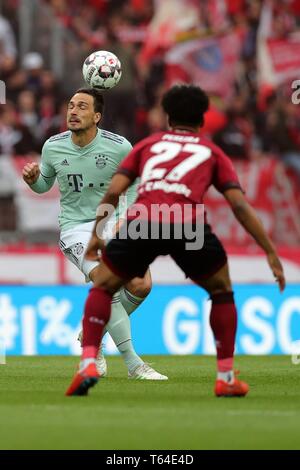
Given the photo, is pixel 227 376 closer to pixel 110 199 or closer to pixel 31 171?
pixel 110 199

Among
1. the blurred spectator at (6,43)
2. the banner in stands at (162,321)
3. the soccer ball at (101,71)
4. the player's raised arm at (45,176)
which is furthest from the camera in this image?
the blurred spectator at (6,43)

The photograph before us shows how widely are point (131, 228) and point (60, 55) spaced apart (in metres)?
11.6

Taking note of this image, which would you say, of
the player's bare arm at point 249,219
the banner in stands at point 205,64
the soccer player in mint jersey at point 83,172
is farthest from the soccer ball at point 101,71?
the banner in stands at point 205,64

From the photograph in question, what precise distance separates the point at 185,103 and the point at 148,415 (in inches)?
81.5

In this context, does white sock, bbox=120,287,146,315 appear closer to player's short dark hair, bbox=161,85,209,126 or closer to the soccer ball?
the soccer ball

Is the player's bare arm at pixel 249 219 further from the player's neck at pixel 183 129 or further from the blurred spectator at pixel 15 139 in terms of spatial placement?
the blurred spectator at pixel 15 139

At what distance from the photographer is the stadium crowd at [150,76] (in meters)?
18.3

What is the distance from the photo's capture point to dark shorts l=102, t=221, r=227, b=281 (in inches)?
309

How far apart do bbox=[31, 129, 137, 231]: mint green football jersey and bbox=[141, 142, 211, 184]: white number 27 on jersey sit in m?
2.49

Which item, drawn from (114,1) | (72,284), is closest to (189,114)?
(72,284)

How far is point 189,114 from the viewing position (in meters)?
8.00

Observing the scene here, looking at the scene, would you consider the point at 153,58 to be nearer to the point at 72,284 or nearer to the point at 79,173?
the point at 72,284

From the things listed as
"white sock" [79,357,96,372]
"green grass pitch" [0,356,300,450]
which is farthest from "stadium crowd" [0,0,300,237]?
"white sock" [79,357,96,372]

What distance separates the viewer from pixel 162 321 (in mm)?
15141
